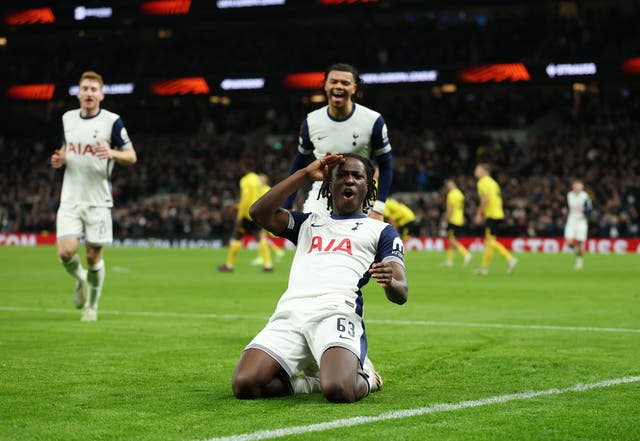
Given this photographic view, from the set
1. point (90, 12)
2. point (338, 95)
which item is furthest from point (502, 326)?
point (90, 12)

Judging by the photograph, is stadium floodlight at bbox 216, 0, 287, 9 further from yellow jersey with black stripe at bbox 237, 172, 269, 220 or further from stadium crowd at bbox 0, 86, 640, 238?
yellow jersey with black stripe at bbox 237, 172, 269, 220

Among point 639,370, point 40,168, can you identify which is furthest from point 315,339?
point 40,168

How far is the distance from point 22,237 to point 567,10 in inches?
1033

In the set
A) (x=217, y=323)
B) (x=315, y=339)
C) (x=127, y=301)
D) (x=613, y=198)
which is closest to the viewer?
(x=315, y=339)

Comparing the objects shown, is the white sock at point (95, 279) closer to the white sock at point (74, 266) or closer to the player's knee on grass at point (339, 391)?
the white sock at point (74, 266)

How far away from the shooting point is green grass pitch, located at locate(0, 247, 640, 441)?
5734 mm

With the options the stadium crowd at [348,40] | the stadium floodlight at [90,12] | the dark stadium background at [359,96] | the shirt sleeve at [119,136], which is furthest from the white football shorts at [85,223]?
the stadium floodlight at [90,12]

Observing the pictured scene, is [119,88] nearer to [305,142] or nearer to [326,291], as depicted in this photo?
[305,142]

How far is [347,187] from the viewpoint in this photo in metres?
7.15

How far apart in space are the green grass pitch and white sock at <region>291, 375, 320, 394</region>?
9 centimetres

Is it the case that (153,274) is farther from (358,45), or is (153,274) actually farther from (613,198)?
(358,45)

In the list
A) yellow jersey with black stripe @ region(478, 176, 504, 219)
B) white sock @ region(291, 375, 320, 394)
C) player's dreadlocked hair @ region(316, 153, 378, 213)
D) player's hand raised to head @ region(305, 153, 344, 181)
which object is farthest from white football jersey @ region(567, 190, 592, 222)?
player's hand raised to head @ region(305, 153, 344, 181)

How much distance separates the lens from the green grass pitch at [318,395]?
5734 millimetres

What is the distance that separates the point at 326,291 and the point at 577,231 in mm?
21315
